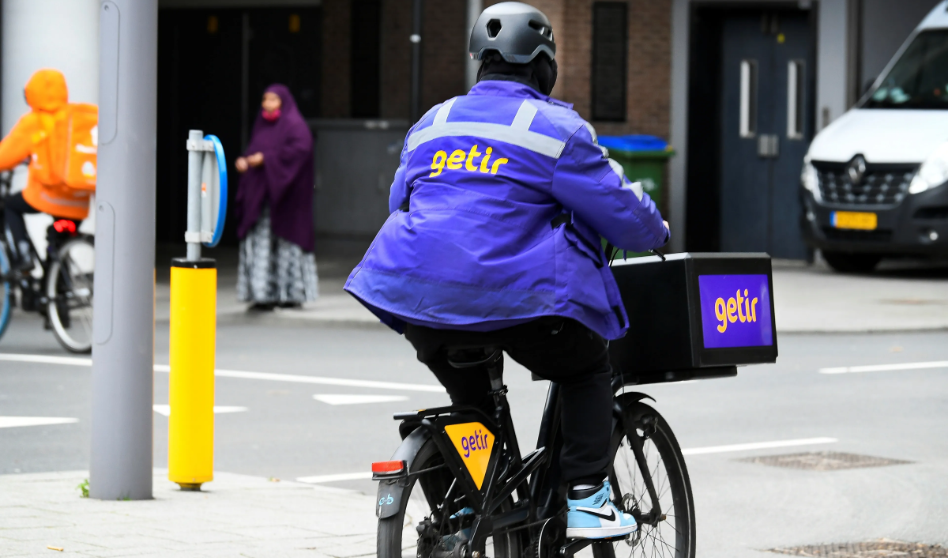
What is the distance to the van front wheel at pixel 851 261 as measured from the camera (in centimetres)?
1991

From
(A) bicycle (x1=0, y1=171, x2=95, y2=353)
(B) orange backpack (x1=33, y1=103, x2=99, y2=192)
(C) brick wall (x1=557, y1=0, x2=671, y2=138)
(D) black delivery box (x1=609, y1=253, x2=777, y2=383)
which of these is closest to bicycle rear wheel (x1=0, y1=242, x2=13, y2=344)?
(A) bicycle (x1=0, y1=171, x2=95, y2=353)

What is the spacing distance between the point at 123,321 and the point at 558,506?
2.63 m

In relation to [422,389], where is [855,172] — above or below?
above

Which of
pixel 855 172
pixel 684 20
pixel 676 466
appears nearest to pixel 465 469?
pixel 676 466

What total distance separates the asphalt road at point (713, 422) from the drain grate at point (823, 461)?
9 centimetres

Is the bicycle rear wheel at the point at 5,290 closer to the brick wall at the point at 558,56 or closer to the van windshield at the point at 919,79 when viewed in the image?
the brick wall at the point at 558,56

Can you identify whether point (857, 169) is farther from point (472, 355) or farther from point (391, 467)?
point (391, 467)

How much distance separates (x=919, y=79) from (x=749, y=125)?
3763 mm

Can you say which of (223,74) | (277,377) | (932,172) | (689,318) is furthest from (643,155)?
(689,318)

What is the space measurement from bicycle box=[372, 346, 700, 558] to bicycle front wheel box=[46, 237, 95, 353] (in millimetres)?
8038

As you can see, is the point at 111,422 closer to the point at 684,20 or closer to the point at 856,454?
the point at 856,454

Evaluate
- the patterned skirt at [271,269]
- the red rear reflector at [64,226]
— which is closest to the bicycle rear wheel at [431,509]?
the red rear reflector at [64,226]

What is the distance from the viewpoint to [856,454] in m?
8.20

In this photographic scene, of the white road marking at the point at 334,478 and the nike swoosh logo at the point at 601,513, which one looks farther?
the white road marking at the point at 334,478
